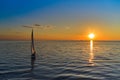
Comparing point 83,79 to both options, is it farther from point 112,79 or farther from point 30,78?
point 30,78

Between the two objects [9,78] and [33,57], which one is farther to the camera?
[33,57]

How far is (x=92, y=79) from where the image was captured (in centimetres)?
2547

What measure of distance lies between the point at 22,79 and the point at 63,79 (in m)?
6.45

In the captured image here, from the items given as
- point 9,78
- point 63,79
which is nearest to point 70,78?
point 63,79

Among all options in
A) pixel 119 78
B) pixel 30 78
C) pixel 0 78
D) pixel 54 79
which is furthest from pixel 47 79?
pixel 119 78

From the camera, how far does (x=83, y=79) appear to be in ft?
83.7

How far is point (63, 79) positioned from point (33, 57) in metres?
26.6

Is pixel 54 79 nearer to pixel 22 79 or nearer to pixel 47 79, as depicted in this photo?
pixel 47 79

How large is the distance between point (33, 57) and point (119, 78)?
100ft

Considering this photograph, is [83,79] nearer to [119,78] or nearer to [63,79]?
[63,79]

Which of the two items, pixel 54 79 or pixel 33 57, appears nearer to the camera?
pixel 54 79

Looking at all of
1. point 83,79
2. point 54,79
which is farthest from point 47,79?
point 83,79

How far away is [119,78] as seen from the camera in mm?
25812

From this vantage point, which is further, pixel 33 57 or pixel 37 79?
pixel 33 57
